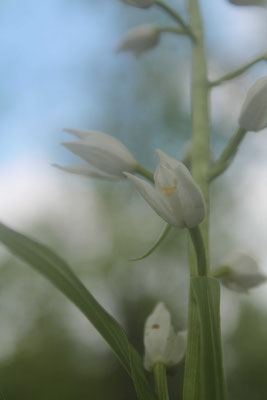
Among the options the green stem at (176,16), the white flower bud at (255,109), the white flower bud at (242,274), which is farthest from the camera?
the green stem at (176,16)

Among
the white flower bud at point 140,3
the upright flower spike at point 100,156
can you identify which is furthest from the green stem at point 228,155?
the white flower bud at point 140,3

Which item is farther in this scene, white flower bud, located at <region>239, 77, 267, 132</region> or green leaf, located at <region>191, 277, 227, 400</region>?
white flower bud, located at <region>239, 77, 267, 132</region>

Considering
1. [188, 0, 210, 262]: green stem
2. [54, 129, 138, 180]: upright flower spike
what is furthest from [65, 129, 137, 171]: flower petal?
[188, 0, 210, 262]: green stem

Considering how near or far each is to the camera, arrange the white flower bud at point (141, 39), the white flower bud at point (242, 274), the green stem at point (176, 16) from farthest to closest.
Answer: the white flower bud at point (141, 39) → the green stem at point (176, 16) → the white flower bud at point (242, 274)

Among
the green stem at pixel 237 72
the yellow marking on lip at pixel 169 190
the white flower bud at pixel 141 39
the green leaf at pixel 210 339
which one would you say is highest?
the white flower bud at pixel 141 39

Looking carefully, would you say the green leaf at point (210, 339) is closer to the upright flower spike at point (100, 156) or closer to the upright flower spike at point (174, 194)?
the upright flower spike at point (174, 194)

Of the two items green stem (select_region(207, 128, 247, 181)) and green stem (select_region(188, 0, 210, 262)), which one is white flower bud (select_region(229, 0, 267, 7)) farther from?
green stem (select_region(207, 128, 247, 181))

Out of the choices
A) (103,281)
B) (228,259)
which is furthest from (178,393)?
(228,259)
